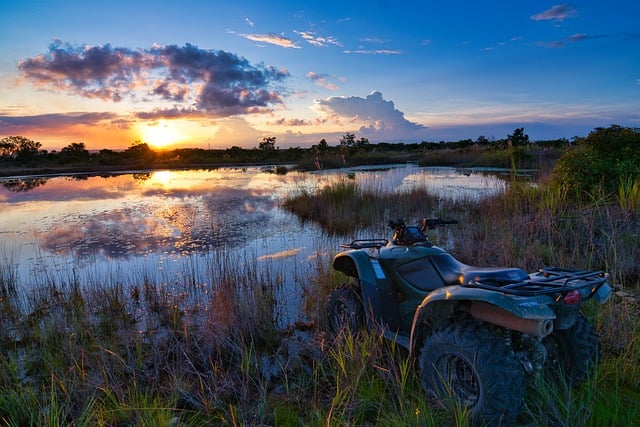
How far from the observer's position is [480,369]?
2020 millimetres

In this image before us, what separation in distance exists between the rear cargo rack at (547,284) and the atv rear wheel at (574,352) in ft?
1.23

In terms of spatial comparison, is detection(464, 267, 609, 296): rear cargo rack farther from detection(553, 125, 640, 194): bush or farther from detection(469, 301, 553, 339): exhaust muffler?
detection(553, 125, 640, 194): bush

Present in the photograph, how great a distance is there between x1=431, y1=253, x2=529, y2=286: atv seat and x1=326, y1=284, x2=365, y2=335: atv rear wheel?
0.93 m

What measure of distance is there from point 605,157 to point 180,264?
856 cm

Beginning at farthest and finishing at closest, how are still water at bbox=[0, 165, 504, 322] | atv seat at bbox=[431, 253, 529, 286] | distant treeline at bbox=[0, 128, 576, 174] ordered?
1. distant treeline at bbox=[0, 128, 576, 174]
2. still water at bbox=[0, 165, 504, 322]
3. atv seat at bbox=[431, 253, 529, 286]

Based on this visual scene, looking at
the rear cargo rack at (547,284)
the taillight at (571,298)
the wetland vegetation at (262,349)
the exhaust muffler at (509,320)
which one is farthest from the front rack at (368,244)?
the taillight at (571,298)

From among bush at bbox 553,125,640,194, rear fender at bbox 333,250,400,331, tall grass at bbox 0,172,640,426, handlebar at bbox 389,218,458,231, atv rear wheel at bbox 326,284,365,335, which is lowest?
tall grass at bbox 0,172,640,426

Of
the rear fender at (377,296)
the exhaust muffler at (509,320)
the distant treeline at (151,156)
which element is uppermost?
the distant treeline at (151,156)

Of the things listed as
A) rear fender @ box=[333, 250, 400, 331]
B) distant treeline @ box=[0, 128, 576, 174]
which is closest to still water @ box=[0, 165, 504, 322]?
rear fender @ box=[333, 250, 400, 331]

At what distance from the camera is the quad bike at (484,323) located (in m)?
1.96

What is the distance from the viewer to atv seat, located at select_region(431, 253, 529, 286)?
7.38ft

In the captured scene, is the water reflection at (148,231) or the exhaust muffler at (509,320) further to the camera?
the water reflection at (148,231)

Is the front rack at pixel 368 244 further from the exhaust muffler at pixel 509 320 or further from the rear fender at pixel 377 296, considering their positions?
the exhaust muffler at pixel 509 320

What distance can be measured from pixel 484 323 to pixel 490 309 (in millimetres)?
171
